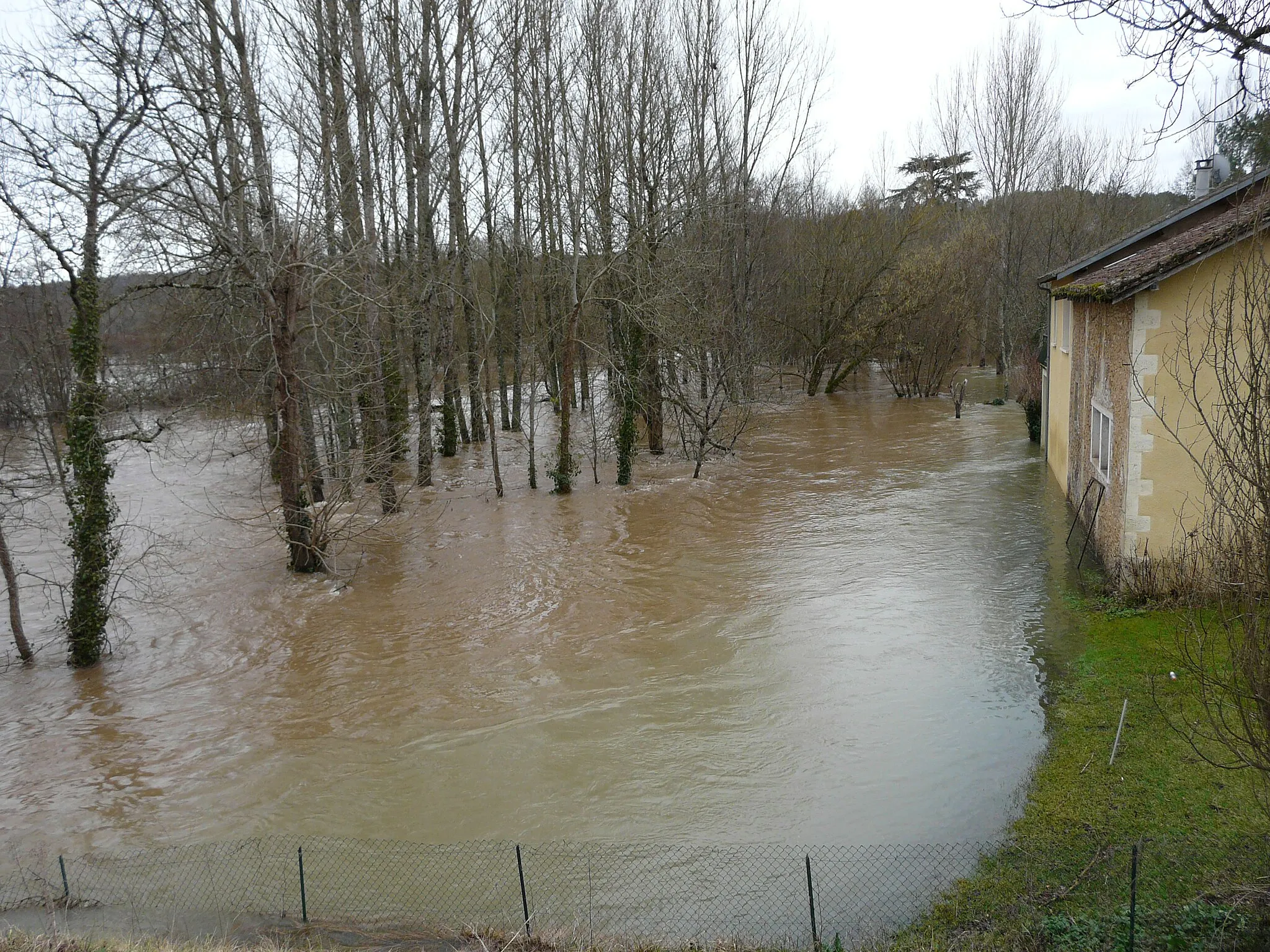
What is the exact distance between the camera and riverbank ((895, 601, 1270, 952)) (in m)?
5.75

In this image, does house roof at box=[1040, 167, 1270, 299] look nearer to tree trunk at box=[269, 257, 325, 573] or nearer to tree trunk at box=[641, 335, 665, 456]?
tree trunk at box=[641, 335, 665, 456]

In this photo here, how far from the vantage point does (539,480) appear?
22734 mm

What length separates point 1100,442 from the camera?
1384 centimetres

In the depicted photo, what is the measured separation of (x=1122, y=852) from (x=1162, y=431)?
6.34 metres

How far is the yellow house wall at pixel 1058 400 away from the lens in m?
17.8

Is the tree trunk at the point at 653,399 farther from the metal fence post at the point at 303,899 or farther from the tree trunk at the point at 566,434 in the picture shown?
the metal fence post at the point at 303,899

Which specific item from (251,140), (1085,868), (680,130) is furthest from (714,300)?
(1085,868)

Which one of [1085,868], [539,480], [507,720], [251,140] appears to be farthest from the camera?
[539,480]

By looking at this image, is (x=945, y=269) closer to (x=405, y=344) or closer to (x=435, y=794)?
(x=405, y=344)

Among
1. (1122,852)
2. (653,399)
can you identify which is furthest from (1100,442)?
(653,399)

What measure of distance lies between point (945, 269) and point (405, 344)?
22.9 metres

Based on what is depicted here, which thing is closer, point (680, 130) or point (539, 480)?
point (539, 480)

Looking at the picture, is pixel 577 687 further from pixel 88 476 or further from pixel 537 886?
pixel 88 476

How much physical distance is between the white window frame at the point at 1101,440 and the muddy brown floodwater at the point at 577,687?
167 centimetres
